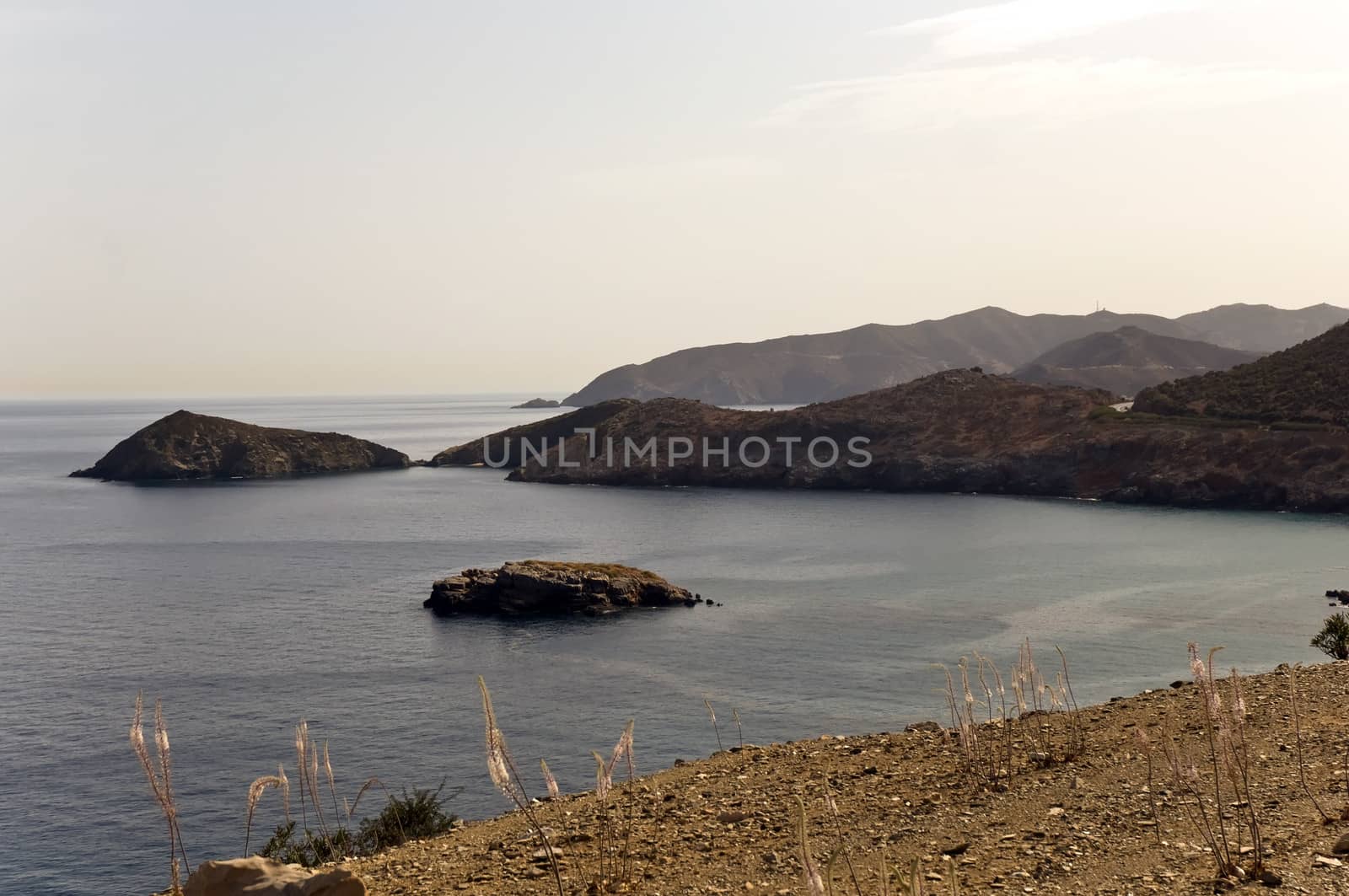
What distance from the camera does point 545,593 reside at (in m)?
72.5

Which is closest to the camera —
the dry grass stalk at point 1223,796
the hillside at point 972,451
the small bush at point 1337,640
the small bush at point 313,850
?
the dry grass stalk at point 1223,796

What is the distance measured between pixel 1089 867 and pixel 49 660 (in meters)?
58.5

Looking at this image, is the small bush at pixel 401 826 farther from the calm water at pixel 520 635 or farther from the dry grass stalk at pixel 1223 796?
the dry grass stalk at pixel 1223 796

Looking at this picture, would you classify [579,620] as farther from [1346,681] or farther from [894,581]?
Result: [1346,681]

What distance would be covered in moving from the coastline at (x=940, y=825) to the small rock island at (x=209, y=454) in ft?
578

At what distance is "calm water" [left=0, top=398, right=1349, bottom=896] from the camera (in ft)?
127

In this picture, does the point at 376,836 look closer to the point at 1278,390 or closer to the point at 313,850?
the point at 313,850

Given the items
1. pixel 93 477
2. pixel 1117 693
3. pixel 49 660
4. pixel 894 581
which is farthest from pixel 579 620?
pixel 93 477

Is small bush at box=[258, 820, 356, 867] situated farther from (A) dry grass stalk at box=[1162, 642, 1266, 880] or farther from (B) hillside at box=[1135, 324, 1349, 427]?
(B) hillside at box=[1135, 324, 1349, 427]

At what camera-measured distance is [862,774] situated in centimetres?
1936

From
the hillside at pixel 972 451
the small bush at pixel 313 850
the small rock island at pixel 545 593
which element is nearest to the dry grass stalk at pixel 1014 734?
the small bush at pixel 313 850

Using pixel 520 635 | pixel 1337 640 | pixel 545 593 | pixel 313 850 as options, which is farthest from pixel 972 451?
pixel 313 850

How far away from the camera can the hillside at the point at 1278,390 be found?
12612cm

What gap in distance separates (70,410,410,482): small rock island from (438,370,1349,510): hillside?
4035 cm
